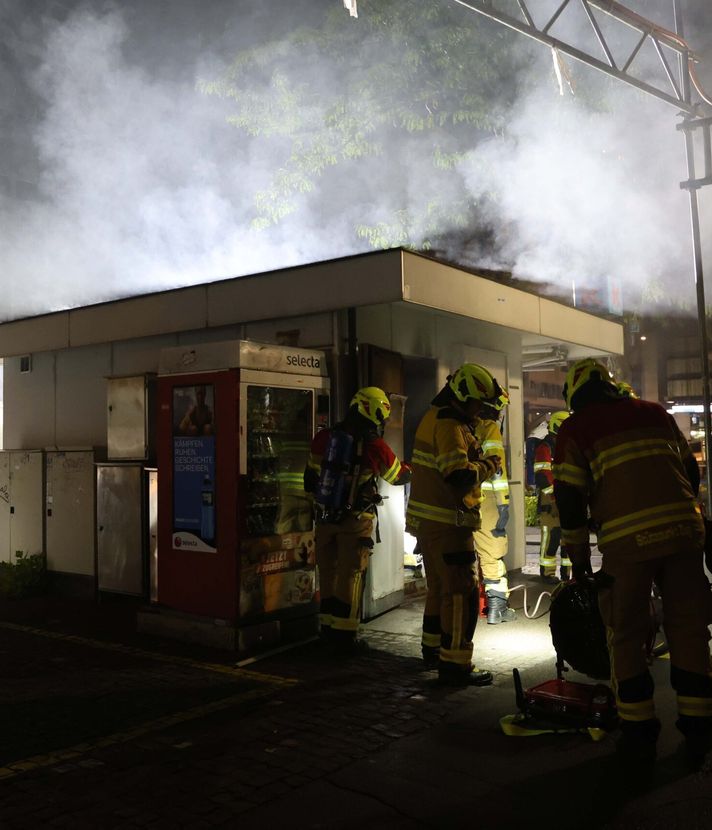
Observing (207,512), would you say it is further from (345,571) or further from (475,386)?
(475,386)

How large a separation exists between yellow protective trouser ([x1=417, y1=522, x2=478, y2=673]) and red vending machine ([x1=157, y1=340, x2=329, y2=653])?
160 cm

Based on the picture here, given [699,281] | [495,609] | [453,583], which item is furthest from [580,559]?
[699,281]

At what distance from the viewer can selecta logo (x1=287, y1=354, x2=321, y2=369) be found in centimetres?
698

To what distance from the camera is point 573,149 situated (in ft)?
40.8

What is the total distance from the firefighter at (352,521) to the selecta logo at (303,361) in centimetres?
77

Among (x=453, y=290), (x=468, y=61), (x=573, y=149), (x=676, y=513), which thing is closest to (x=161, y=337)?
(x=453, y=290)

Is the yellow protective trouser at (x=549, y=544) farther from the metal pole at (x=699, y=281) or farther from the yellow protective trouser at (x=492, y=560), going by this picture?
the metal pole at (x=699, y=281)

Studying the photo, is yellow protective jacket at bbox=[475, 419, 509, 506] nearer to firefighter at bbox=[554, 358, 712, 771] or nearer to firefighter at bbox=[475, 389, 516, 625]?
firefighter at bbox=[475, 389, 516, 625]

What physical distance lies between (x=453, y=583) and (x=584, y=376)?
1.73 m

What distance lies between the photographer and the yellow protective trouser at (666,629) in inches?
156

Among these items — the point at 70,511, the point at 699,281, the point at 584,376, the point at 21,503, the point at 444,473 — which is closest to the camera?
the point at 584,376

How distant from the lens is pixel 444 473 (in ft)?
18.1

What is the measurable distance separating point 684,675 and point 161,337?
641 centimetres

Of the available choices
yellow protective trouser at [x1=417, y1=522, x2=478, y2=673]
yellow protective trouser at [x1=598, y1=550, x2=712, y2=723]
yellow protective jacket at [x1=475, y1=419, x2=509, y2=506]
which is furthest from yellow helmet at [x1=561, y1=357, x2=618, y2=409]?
yellow protective jacket at [x1=475, y1=419, x2=509, y2=506]
